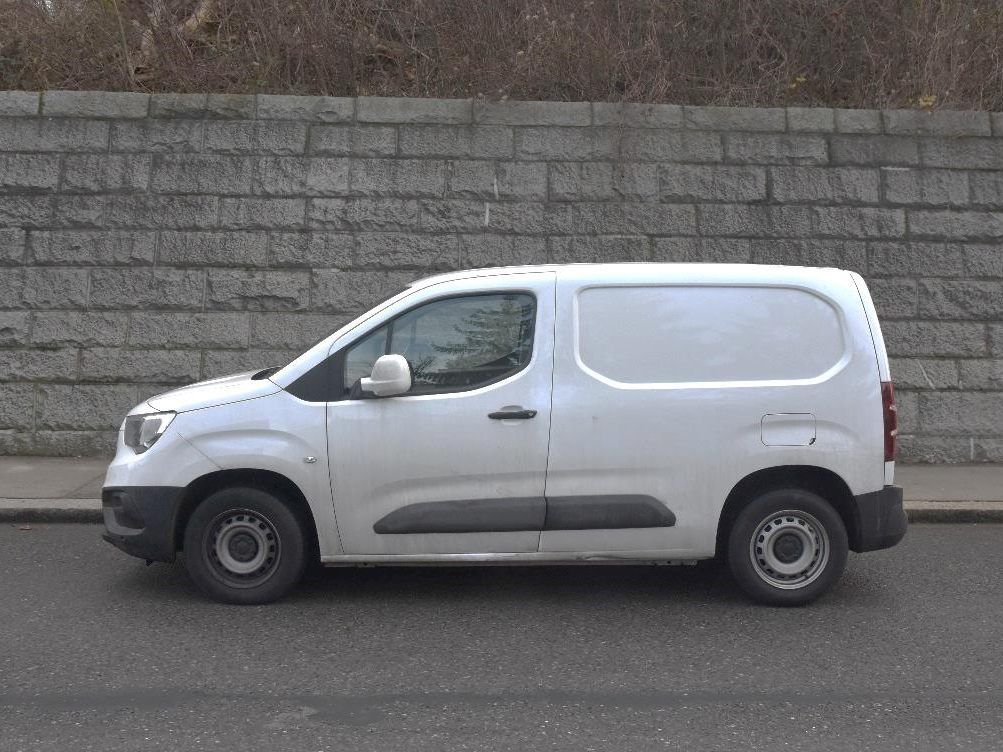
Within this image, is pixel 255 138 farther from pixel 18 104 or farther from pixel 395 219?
pixel 18 104

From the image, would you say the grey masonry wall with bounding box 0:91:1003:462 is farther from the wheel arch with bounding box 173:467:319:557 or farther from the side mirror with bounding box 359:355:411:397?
the side mirror with bounding box 359:355:411:397

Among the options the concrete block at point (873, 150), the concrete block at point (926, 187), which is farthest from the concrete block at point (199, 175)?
the concrete block at point (926, 187)

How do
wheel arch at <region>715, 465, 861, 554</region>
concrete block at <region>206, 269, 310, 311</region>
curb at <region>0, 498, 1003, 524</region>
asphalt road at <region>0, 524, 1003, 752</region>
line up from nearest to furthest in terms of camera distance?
asphalt road at <region>0, 524, 1003, 752</region> → wheel arch at <region>715, 465, 861, 554</region> → curb at <region>0, 498, 1003, 524</region> → concrete block at <region>206, 269, 310, 311</region>

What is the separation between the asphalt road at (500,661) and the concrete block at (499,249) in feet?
13.8

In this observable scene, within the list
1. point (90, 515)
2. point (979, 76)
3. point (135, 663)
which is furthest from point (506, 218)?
point (135, 663)

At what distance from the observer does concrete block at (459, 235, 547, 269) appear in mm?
10672

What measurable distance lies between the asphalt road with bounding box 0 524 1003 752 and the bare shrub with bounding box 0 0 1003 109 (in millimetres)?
6173

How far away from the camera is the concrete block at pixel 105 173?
10.6m

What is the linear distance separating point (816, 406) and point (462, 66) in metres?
6.89

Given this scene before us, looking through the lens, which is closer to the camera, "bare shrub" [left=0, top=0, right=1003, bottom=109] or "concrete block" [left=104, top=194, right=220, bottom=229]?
"concrete block" [left=104, top=194, right=220, bottom=229]

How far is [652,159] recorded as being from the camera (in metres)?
10.7

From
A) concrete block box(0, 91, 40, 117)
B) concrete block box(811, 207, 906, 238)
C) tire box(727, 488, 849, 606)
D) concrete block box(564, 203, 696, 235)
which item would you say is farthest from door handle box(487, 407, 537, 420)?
concrete block box(0, 91, 40, 117)

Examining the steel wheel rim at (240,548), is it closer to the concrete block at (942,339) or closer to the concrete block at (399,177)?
the concrete block at (399,177)

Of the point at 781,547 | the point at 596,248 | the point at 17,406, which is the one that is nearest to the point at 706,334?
the point at 781,547
